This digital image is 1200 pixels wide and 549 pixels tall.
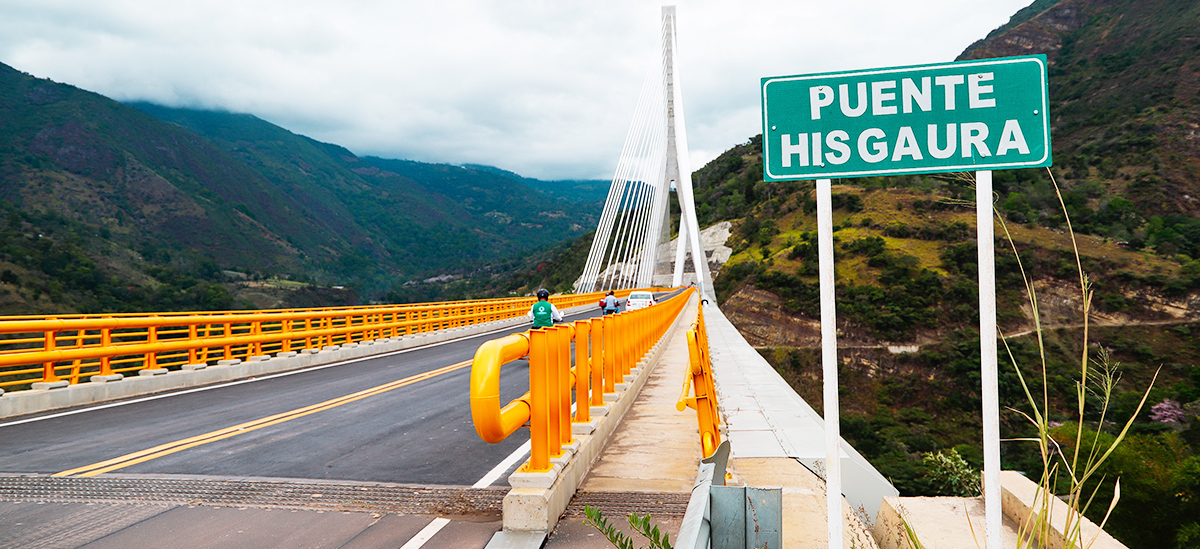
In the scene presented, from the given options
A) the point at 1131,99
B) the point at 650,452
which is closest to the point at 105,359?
the point at 650,452

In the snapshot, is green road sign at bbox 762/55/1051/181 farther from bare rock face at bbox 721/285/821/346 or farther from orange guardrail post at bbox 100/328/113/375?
bare rock face at bbox 721/285/821/346

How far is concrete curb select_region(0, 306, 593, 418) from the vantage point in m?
8.88

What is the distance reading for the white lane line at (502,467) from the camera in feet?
18.0

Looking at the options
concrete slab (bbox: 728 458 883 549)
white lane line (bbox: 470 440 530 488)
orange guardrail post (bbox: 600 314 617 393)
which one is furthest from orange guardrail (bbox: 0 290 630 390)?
concrete slab (bbox: 728 458 883 549)

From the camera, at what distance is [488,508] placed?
Answer: 4.80 metres

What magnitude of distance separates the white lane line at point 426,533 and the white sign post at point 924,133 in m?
2.72

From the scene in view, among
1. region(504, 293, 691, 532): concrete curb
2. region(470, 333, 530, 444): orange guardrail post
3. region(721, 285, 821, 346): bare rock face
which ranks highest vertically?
region(470, 333, 530, 444): orange guardrail post

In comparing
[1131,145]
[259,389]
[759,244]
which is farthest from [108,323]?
[1131,145]

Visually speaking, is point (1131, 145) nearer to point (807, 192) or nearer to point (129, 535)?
point (807, 192)

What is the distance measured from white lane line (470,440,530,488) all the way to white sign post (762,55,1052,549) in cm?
354

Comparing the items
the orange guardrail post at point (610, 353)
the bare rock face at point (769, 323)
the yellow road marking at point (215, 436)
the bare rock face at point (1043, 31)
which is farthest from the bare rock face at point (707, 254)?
the bare rock face at point (1043, 31)

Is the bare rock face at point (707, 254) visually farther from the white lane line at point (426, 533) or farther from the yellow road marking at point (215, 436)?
the white lane line at point (426, 533)

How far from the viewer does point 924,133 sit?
2549 mm

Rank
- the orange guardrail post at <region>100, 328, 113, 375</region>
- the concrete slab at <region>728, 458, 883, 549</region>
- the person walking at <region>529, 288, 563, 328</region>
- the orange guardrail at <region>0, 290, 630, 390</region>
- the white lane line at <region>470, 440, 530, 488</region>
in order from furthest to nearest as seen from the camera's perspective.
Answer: the orange guardrail post at <region>100, 328, 113, 375</region> → the person walking at <region>529, 288, 563, 328</region> → the orange guardrail at <region>0, 290, 630, 390</region> → the white lane line at <region>470, 440, 530, 488</region> → the concrete slab at <region>728, 458, 883, 549</region>
